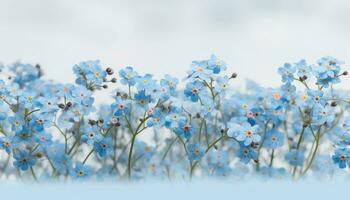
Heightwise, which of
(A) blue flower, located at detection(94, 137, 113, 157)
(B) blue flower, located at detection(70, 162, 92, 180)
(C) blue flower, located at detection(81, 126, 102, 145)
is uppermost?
(C) blue flower, located at detection(81, 126, 102, 145)

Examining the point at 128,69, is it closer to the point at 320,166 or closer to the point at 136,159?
the point at 136,159

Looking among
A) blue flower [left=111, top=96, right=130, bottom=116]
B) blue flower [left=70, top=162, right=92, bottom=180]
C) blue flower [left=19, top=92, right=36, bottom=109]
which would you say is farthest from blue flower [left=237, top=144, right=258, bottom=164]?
blue flower [left=19, top=92, right=36, bottom=109]

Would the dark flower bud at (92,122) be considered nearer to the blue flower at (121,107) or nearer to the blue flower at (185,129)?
the blue flower at (121,107)

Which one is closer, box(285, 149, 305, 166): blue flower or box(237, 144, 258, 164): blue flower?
box(237, 144, 258, 164): blue flower

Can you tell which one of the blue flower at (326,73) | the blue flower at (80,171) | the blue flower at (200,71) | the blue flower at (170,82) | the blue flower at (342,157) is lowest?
the blue flower at (80,171)

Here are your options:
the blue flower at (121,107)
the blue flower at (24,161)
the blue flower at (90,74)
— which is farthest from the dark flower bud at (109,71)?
the blue flower at (24,161)

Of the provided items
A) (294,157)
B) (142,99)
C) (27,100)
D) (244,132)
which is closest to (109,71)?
(142,99)

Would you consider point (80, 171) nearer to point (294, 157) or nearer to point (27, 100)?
point (27, 100)

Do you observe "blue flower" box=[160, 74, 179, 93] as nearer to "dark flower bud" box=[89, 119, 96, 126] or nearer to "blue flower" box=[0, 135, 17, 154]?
"dark flower bud" box=[89, 119, 96, 126]
